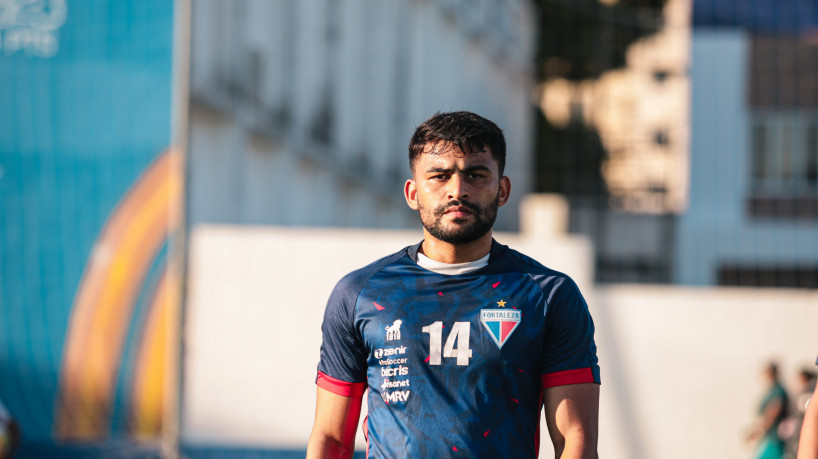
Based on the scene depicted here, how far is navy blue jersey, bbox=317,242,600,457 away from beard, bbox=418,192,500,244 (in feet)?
0.39

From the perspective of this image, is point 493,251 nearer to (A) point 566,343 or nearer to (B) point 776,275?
(A) point 566,343

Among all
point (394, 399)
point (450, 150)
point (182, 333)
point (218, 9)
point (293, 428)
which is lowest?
point (293, 428)

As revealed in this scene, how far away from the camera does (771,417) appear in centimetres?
816

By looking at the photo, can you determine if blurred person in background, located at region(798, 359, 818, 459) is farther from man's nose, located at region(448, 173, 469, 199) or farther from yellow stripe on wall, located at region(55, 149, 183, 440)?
yellow stripe on wall, located at region(55, 149, 183, 440)

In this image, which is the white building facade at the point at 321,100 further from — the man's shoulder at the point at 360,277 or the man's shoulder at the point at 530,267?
the man's shoulder at the point at 530,267

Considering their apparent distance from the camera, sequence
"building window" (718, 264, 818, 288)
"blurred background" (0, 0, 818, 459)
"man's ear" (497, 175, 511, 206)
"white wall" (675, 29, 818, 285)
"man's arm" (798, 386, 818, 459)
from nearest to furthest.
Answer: "man's ear" (497, 175, 511, 206)
"man's arm" (798, 386, 818, 459)
"blurred background" (0, 0, 818, 459)
"building window" (718, 264, 818, 288)
"white wall" (675, 29, 818, 285)

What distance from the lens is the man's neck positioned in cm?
281

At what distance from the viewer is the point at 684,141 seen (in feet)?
47.4

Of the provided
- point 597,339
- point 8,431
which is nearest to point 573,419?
point 597,339

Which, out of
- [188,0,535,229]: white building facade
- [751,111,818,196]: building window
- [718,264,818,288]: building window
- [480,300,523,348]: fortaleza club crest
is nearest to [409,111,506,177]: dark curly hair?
[480,300,523,348]: fortaleza club crest

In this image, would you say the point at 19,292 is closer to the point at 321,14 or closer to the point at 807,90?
the point at 321,14

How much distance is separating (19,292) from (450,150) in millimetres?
7064

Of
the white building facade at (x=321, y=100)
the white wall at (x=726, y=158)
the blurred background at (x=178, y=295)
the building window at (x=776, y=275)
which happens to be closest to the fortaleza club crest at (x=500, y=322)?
the blurred background at (x=178, y=295)

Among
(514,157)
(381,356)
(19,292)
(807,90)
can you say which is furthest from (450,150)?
(807,90)
